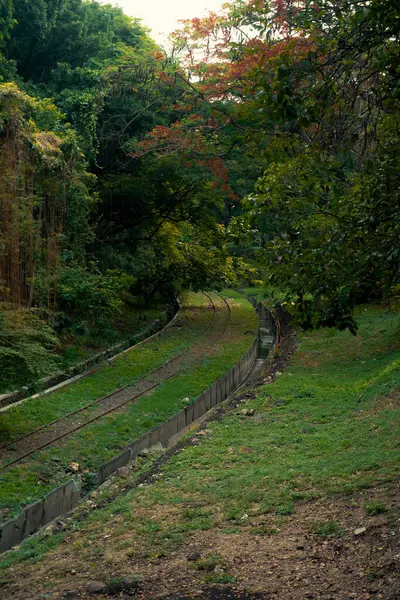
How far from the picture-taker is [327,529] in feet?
27.0

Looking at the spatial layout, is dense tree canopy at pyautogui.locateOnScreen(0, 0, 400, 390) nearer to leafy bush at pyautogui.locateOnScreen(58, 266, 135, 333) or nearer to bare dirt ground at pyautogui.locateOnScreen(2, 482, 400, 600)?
leafy bush at pyautogui.locateOnScreen(58, 266, 135, 333)

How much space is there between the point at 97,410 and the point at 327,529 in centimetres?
1030

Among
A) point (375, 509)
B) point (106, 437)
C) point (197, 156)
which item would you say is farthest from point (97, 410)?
point (375, 509)

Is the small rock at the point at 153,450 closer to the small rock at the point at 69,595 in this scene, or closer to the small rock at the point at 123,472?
the small rock at the point at 123,472

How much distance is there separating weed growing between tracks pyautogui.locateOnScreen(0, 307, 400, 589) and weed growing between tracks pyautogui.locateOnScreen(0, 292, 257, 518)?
1.86 meters

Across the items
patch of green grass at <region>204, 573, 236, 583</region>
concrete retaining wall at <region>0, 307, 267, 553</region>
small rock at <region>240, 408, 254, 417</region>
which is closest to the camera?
patch of green grass at <region>204, 573, 236, 583</region>

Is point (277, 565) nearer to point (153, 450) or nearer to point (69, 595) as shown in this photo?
point (69, 595)

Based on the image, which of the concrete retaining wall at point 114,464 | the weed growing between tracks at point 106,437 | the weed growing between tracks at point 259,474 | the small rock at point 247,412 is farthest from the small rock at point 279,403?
the weed growing between tracks at point 106,437

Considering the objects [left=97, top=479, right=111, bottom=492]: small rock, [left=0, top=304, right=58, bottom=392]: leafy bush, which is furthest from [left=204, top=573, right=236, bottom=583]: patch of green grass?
[left=0, top=304, right=58, bottom=392]: leafy bush

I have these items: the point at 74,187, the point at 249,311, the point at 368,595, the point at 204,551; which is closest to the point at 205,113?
the point at 74,187

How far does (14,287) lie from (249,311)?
64.6ft

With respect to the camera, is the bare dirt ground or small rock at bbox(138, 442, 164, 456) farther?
small rock at bbox(138, 442, 164, 456)

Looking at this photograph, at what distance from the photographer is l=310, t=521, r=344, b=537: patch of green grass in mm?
8125

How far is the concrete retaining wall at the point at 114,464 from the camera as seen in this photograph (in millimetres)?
11508
